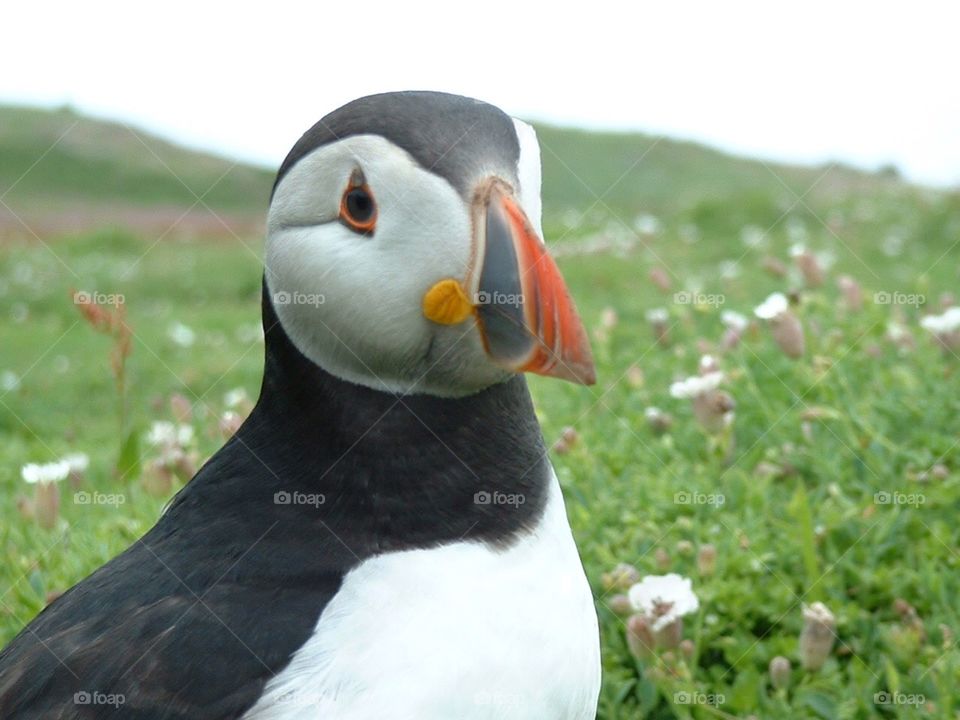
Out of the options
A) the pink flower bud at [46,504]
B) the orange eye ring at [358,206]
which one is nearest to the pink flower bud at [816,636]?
the orange eye ring at [358,206]

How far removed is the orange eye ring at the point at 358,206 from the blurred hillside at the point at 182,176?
2094 centimetres

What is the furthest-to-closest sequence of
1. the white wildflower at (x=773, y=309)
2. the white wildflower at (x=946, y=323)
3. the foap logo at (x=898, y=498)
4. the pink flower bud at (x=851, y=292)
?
the pink flower bud at (x=851, y=292) → the white wildflower at (x=946, y=323) → the white wildflower at (x=773, y=309) → the foap logo at (x=898, y=498)

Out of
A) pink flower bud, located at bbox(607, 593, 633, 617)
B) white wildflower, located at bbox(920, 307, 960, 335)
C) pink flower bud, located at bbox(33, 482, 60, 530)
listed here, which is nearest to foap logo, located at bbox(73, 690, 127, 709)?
pink flower bud, located at bbox(607, 593, 633, 617)

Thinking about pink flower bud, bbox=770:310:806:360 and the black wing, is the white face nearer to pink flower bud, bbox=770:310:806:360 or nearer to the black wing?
the black wing

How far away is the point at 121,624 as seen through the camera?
2264 mm

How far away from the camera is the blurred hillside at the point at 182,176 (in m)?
25.8

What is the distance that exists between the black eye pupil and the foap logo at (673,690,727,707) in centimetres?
155

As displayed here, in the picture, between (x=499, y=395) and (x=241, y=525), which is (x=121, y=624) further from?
(x=499, y=395)

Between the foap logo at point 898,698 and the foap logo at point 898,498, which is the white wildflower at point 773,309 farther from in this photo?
the foap logo at point 898,698

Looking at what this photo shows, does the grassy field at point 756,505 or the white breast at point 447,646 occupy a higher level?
the white breast at point 447,646

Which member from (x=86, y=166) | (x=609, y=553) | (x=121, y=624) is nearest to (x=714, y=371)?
(x=609, y=553)

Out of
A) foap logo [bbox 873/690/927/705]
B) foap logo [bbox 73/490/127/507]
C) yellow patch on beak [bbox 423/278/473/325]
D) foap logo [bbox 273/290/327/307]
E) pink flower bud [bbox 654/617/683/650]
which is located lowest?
foap logo [bbox 73/490/127/507]

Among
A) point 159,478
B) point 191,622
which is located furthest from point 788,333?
point 191,622

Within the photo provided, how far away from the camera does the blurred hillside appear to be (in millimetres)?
25828
